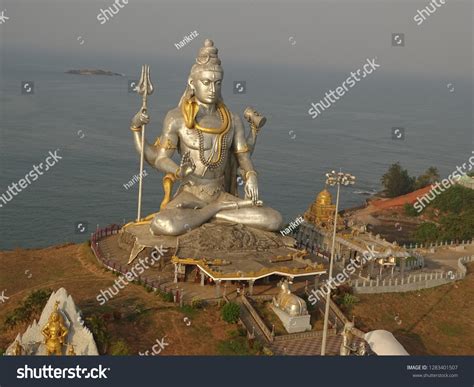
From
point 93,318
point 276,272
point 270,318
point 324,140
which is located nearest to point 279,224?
point 276,272

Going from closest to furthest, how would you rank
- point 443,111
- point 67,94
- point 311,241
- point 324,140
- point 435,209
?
point 311,241
point 435,209
point 324,140
point 67,94
point 443,111

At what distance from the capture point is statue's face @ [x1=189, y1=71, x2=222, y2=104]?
21.7 metres

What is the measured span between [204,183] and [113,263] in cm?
412

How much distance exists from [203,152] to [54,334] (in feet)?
28.5

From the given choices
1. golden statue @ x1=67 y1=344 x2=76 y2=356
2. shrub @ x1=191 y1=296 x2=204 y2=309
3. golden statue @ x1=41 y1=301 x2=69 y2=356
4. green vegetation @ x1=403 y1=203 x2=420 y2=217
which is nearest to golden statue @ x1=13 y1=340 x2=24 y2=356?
golden statue @ x1=41 y1=301 x2=69 y2=356

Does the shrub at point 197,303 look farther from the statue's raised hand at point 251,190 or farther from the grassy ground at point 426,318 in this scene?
the grassy ground at point 426,318

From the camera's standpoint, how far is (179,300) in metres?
19.2

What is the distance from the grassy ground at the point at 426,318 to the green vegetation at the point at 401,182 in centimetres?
2622

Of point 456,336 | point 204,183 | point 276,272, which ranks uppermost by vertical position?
point 204,183

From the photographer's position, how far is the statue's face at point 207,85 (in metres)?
21.7

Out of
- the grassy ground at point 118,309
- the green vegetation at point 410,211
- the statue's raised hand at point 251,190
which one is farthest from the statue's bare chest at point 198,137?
the green vegetation at point 410,211

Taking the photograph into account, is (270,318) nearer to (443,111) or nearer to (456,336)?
(456,336)

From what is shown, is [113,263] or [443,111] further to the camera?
[443,111]

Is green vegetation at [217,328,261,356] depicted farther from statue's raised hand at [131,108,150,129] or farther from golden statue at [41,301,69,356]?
statue's raised hand at [131,108,150,129]
